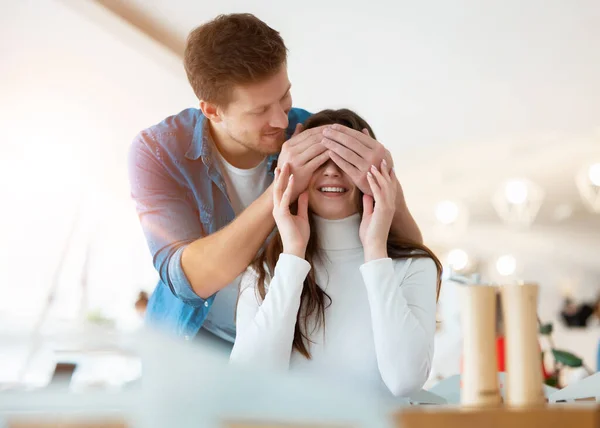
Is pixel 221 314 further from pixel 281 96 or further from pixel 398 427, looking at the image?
pixel 398 427

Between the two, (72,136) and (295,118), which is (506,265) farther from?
(72,136)

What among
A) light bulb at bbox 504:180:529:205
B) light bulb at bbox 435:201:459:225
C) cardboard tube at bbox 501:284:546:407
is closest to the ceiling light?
light bulb at bbox 504:180:529:205

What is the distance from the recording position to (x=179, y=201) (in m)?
0.98

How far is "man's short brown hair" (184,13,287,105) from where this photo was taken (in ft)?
2.99

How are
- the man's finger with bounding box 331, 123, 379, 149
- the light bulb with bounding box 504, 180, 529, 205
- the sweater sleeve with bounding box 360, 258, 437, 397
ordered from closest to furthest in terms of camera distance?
the sweater sleeve with bounding box 360, 258, 437, 397
the man's finger with bounding box 331, 123, 379, 149
the light bulb with bounding box 504, 180, 529, 205

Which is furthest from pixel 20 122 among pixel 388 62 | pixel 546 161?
pixel 546 161

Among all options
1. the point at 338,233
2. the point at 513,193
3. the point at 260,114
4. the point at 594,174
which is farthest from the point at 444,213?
the point at 594,174

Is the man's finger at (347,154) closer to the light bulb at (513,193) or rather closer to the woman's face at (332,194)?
the woman's face at (332,194)

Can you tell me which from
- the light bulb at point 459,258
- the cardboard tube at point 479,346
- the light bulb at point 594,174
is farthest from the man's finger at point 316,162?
the light bulb at point 594,174

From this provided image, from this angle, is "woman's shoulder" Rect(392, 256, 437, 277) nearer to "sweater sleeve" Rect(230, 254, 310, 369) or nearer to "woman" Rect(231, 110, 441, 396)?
"woman" Rect(231, 110, 441, 396)

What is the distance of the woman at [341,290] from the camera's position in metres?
0.83

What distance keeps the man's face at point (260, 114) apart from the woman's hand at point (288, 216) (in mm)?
66

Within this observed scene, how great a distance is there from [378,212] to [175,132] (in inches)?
13.1

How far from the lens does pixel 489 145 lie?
55.5 inches
